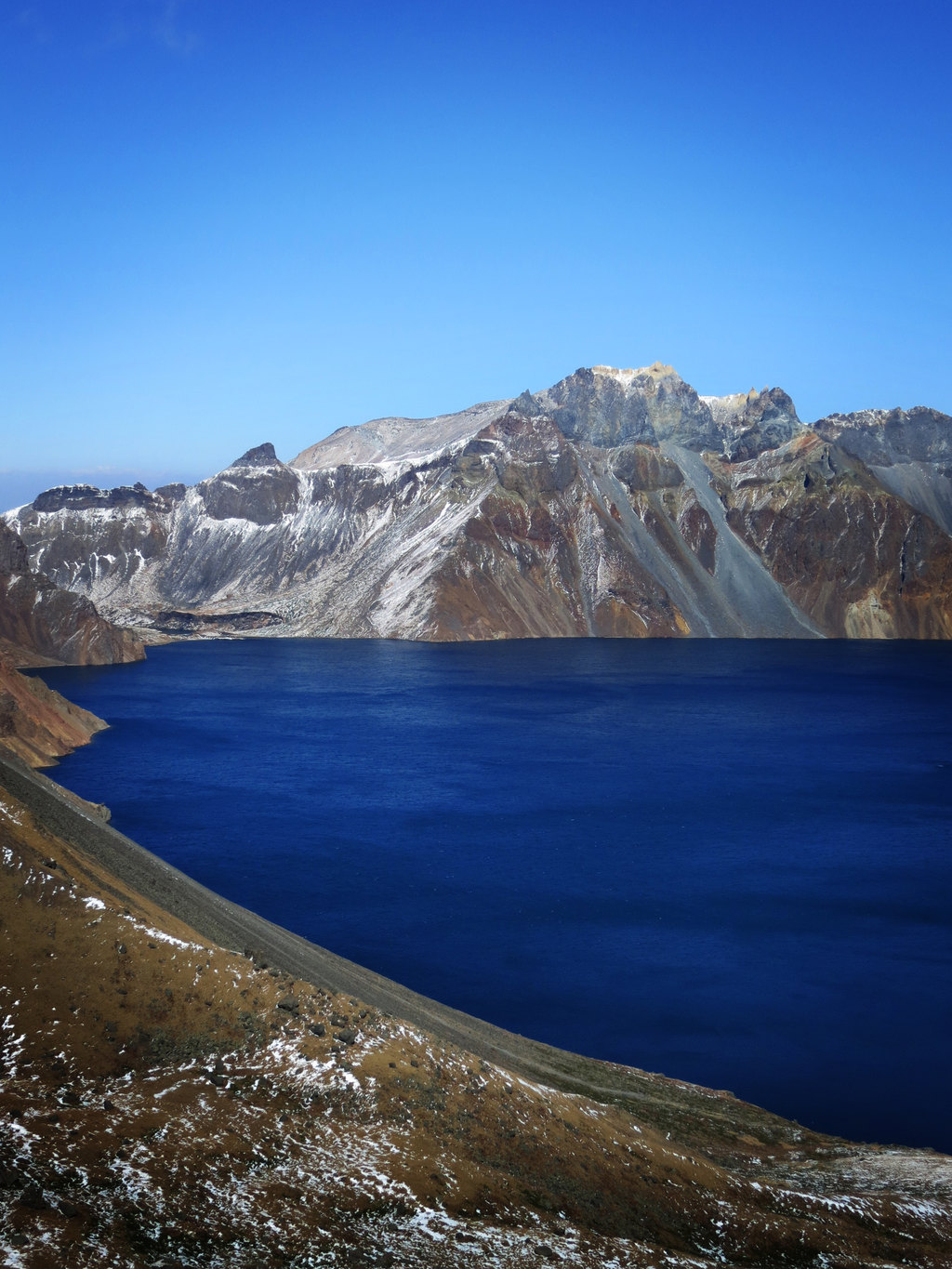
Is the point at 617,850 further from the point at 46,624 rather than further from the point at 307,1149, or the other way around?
the point at 46,624

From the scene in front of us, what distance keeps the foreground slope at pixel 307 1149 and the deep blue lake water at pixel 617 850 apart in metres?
9.36

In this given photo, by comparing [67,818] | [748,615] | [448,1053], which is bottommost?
[448,1053]

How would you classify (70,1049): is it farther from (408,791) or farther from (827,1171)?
(408,791)

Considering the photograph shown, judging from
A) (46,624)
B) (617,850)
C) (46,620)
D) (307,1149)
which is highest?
(46,620)

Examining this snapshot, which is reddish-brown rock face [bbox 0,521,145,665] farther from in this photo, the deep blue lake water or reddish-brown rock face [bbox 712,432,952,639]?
reddish-brown rock face [bbox 712,432,952,639]

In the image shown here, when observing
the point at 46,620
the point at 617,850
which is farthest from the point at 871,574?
the point at 617,850

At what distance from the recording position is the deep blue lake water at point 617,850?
38219 mm

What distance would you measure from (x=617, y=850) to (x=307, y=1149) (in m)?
41.2

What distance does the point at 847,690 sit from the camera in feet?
408

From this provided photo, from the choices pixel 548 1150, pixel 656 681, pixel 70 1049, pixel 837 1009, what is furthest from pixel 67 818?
pixel 656 681

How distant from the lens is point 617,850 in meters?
60.3

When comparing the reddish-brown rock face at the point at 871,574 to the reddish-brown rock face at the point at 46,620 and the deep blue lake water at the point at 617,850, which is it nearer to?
the deep blue lake water at the point at 617,850

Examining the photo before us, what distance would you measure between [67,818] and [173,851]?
21969 millimetres

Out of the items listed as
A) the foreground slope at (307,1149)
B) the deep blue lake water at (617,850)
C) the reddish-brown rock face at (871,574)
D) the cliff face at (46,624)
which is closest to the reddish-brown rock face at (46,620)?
the cliff face at (46,624)
